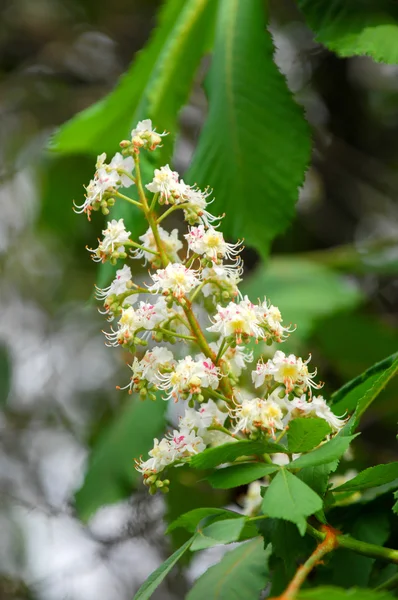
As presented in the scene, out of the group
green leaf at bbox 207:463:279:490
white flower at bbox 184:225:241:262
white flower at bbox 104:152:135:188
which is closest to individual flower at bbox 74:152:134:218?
white flower at bbox 104:152:135:188

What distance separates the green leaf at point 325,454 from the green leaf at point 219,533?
0.08m

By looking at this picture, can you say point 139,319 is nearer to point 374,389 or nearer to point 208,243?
point 208,243

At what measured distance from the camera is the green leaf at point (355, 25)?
40.9 inches

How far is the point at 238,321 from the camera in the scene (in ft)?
2.69

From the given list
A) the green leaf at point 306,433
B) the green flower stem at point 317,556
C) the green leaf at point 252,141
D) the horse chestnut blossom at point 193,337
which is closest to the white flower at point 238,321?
the horse chestnut blossom at point 193,337

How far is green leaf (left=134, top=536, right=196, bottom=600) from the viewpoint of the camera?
778 mm

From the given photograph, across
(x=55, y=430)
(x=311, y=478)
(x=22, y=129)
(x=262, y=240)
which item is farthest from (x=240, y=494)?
(x=22, y=129)

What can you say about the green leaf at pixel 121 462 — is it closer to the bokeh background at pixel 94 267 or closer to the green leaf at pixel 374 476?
the bokeh background at pixel 94 267

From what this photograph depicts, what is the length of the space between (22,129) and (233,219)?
2.44 metres

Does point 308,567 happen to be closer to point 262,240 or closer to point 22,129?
point 262,240

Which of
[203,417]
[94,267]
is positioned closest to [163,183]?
[203,417]

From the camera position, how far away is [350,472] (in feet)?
4.29

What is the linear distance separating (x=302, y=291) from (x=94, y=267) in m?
1.38

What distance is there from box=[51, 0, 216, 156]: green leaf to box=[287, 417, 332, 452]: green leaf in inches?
21.5
